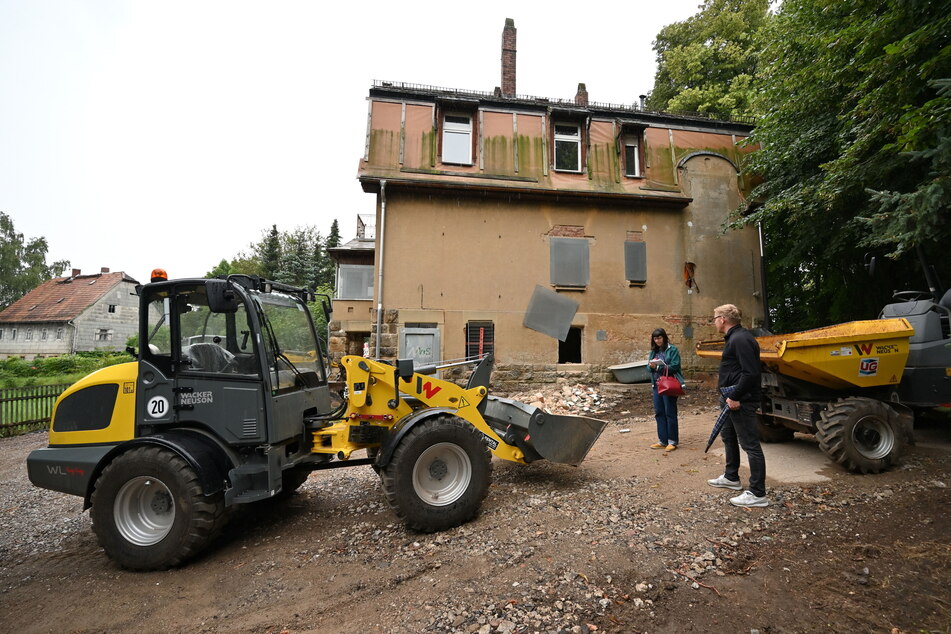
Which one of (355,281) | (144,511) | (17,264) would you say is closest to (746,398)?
(144,511)

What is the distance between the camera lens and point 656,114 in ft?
46.6

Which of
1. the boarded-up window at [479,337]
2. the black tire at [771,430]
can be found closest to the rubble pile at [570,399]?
the boarded-up window at [479,337]

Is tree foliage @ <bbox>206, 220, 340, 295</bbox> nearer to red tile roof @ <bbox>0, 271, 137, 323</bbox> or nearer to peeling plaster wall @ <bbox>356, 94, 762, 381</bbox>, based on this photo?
red tile roof @ <bbox>0, 271, 137, 323</bbox>

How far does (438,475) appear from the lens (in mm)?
4051

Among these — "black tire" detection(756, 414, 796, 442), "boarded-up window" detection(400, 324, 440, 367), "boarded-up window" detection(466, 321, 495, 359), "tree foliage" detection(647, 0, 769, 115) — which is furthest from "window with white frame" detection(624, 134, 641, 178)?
"black tire" detection(756, 414, 796, 442)

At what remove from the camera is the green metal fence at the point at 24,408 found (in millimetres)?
10008

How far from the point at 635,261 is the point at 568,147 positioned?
409cm

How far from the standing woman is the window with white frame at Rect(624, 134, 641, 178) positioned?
29.9 feet

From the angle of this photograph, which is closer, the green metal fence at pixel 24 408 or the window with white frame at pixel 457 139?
the green metal fence at pixel 24 408

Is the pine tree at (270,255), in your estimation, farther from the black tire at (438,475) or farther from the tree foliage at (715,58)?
the black tire at (438,475)

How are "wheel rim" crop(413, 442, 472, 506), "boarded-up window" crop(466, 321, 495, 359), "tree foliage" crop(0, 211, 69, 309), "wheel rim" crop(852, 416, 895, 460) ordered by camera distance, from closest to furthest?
"wheel rim" crop(413, 442, 472, 506) → "wheel rim" crop(852, 416, 895, 460) → "boarded-up window" crop(466, 321, 495, 359) → "tree foliage" crop(0, 211, 69, 309)

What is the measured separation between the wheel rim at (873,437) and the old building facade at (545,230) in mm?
7759

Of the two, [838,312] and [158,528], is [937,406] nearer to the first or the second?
[838,312]

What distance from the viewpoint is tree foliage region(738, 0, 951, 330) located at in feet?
18.6
